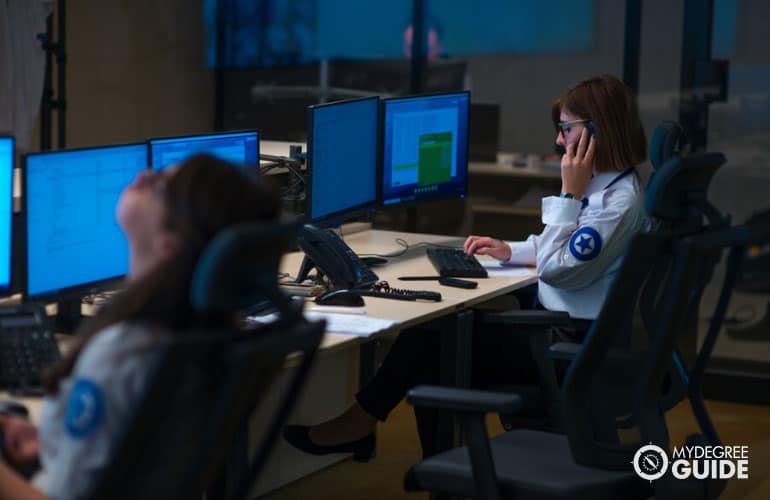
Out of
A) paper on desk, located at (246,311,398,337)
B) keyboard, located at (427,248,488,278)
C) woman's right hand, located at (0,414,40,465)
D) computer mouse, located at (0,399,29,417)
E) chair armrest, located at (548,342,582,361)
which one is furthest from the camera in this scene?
keyboard, located at (427,248,488,278)

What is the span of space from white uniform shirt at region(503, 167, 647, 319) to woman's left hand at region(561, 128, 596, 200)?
23 mm

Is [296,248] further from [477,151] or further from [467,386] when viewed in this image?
[477,151]

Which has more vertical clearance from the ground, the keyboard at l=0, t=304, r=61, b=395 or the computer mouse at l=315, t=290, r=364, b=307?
the keyboard at l=0, t=304, r=61, b=395

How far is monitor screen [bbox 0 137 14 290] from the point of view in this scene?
8.21ft

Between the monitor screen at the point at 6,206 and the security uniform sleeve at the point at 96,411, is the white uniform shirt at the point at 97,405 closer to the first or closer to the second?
the security uniform sleeve at the point at 96,411

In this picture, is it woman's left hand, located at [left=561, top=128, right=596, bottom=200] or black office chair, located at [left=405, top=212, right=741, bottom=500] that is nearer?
black office chair, located at [left=405, top=212, right=741, bottom=500]

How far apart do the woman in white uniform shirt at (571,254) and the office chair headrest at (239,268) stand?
1.81m

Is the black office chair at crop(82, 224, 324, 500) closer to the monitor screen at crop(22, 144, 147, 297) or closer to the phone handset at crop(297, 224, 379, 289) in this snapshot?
the monitor screen at crop(22, 144, 147, 297)

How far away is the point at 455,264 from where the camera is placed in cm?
368

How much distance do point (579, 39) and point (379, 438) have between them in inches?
73.8

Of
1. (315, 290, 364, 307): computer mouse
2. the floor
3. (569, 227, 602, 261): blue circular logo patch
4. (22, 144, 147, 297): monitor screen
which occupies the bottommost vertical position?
the floor

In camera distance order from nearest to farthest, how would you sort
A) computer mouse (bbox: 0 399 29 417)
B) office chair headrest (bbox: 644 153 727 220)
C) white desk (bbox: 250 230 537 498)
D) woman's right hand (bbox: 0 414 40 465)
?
woman's right hand (bbox: 0 414 40 465)
computer mouse (bbox: 0 399 29 417)
office chair headrest (bbox: 644 153 727 220)
white desk (bbox: 250 230 537 498)

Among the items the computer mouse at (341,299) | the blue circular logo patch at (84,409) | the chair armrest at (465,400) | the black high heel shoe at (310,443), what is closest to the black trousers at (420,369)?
the black high heel shoe at (310,443)

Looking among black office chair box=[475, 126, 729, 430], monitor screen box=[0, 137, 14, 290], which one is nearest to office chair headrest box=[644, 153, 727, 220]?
black office chair box=[475, 126, 729, 430]
